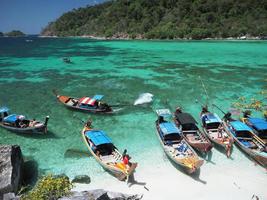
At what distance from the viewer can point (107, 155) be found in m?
23.6

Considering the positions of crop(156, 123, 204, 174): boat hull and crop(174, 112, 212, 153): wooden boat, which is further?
crop(174, 112, 212, 153): wooden boat

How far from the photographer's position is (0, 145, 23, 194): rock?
58.1 ft

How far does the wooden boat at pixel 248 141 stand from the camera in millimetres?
22953

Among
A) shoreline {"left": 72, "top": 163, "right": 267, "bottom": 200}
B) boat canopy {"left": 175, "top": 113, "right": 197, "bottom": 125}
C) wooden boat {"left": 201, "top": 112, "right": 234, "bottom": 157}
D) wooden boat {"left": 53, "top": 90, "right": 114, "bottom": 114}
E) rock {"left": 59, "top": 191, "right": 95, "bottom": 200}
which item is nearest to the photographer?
rock {"left": 59, "top": 191, "right": 95, "bottom": 200}

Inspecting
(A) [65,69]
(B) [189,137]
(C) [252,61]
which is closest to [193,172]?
(B) [189,137]

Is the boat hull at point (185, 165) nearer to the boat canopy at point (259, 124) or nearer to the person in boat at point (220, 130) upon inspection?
the person in boat at point (220, 130)

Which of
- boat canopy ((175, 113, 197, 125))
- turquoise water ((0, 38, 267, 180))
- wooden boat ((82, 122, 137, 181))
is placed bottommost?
turquoise water ((0, 38, 267, 180))

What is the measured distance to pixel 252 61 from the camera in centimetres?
7300

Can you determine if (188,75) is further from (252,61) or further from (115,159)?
(115,159)

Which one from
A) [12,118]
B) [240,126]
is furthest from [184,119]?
[12,118]

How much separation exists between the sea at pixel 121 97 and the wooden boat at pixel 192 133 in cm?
111

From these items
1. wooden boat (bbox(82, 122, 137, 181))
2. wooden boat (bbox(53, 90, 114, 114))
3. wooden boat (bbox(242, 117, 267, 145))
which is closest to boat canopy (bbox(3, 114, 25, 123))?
wooden boat (bbox(53, 90, 114, 114))

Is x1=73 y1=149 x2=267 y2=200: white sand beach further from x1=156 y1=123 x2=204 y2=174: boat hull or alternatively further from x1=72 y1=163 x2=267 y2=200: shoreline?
x1=156 y1=123 x2=204 y2=174: boat hull

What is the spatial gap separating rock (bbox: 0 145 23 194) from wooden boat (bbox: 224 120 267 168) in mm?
17742
